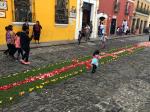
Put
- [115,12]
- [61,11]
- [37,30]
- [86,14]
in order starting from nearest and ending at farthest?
[37,30]
[61,11]
[86,14]
[115,12]

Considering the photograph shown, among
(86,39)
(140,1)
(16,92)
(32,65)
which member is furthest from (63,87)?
(140,1)

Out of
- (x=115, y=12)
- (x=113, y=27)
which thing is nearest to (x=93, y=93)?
(x=115, y=12)

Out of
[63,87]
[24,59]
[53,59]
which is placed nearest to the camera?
[63,87]

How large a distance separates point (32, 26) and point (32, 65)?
6851mm

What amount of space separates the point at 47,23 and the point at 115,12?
15.6 meters

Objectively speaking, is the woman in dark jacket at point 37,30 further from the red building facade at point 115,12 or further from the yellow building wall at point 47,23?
the red building facade at point 115,12

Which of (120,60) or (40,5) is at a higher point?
(40,5)

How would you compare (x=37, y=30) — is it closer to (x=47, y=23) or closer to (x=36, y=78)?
(x=47, y=23)

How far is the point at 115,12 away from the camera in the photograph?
3141cm

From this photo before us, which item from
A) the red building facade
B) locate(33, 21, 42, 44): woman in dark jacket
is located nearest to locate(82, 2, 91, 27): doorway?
the red building facade

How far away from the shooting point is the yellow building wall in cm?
1514

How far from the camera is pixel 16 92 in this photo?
7.28m

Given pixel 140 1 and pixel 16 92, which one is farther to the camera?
pixel 140 1

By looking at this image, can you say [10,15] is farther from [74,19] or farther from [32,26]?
[74,19]
